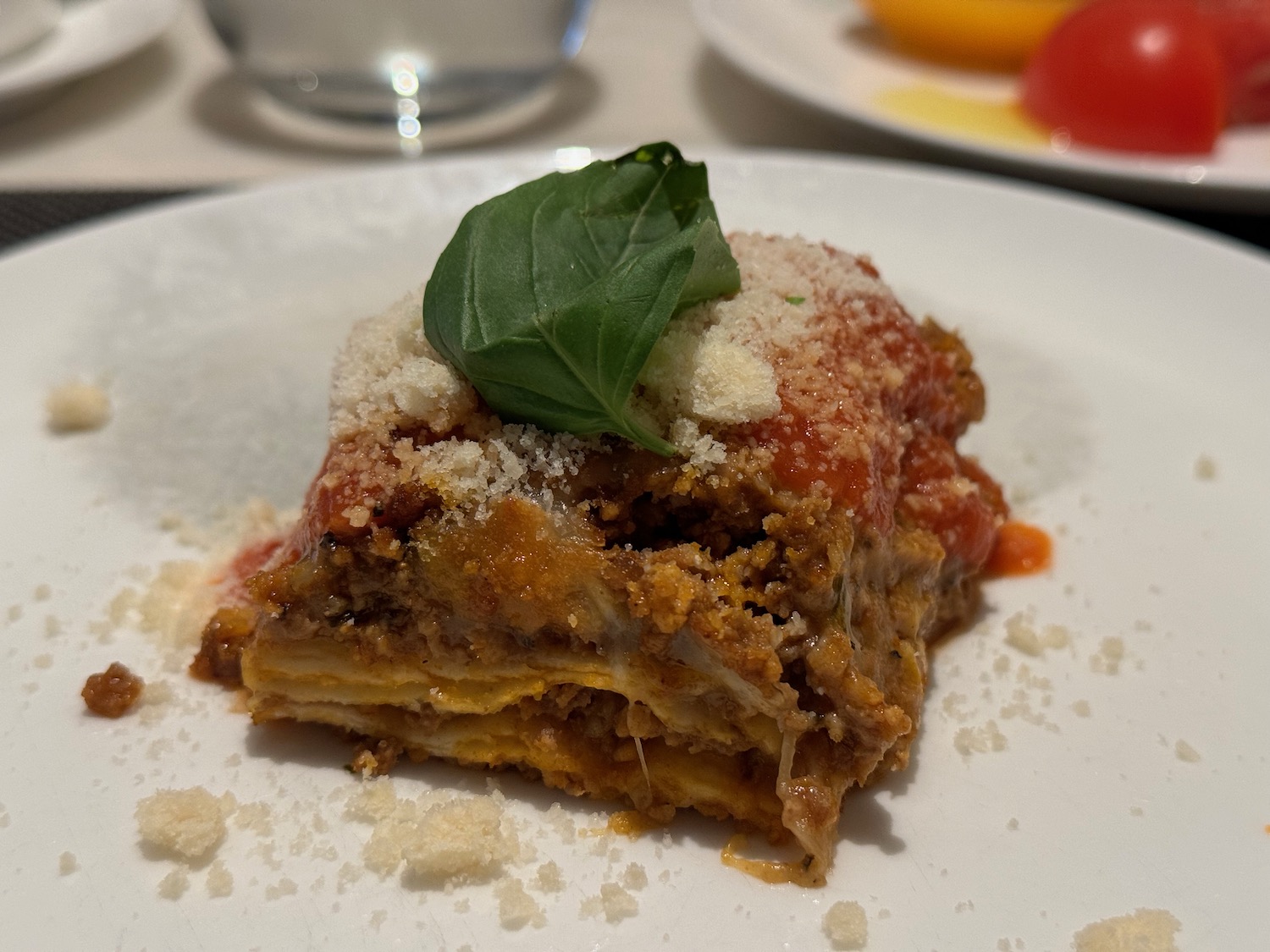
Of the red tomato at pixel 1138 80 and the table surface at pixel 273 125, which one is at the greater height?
the red tomato at pixel 1138 80

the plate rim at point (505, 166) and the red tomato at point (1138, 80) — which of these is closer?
the plate rim at point (505, 166)

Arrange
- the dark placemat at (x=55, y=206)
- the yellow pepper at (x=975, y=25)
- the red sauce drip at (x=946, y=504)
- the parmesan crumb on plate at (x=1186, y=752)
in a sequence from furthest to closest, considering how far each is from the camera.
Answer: the yellow pepper at (x=975, y=25) < the dark placemat at (x=55, y=206) < the red sauce drip at (x=946, y=504) < the parmesan crumb on plate at (x=1186, y=752)

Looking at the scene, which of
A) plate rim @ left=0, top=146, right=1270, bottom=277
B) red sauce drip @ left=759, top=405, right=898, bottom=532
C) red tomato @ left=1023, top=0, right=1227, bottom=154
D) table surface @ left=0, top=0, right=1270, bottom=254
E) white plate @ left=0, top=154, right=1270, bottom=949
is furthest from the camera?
table surface @ left=0, top=0, right=1270, bottom=254

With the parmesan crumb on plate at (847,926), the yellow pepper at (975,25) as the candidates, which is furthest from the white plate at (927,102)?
the parmesan crumb on plate at (847,926)

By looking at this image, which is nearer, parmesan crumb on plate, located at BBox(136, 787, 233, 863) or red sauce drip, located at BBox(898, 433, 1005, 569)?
parmesan crumb on plate, located at BBox(136, 787, 233, 863)

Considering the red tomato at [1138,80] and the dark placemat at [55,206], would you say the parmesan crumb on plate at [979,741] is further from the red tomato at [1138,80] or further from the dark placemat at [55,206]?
the red tomato at [1138,80]

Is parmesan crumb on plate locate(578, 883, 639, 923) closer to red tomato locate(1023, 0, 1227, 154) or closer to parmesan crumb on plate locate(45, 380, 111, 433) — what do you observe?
parmesan crumb on plate locate(45, 380, 111, 433)

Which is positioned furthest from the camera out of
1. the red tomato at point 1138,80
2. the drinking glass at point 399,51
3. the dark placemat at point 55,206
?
the drinking glass at point 399,51

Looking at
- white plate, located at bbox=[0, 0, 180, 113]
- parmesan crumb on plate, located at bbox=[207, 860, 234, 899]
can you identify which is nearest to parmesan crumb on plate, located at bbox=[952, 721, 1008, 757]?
parmesan crumb on plate, located at bbox=[207, 860, 234, 899]
